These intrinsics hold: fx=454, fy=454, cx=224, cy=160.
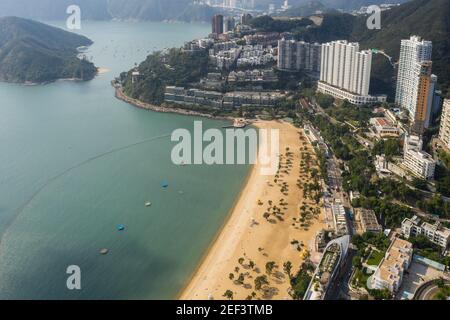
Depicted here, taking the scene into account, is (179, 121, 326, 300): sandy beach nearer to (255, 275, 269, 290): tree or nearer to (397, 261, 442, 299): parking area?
(255, 275, 269, 290): tree

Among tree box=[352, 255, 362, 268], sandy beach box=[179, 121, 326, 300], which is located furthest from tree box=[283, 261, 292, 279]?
tree box=[352, 255, 362, 268]

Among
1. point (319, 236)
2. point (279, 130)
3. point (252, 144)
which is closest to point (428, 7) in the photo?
point (279, 130)

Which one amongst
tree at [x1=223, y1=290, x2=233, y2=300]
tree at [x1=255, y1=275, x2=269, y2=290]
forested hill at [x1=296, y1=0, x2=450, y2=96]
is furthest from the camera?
forested hill at [x1=296, y1=0, x2=450, y2=96]

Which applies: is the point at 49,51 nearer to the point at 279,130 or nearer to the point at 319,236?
the point at 279,130

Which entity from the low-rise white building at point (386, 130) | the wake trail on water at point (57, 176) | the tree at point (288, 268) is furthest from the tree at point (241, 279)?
the low-rise white building at point (386, 130)

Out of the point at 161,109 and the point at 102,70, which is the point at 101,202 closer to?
the point at 161,109

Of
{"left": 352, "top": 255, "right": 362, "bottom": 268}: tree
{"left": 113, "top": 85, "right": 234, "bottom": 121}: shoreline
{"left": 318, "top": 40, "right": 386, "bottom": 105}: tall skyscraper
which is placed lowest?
{"left": 352, "top": 255, "right": 362, "bottom": 268}: tree
